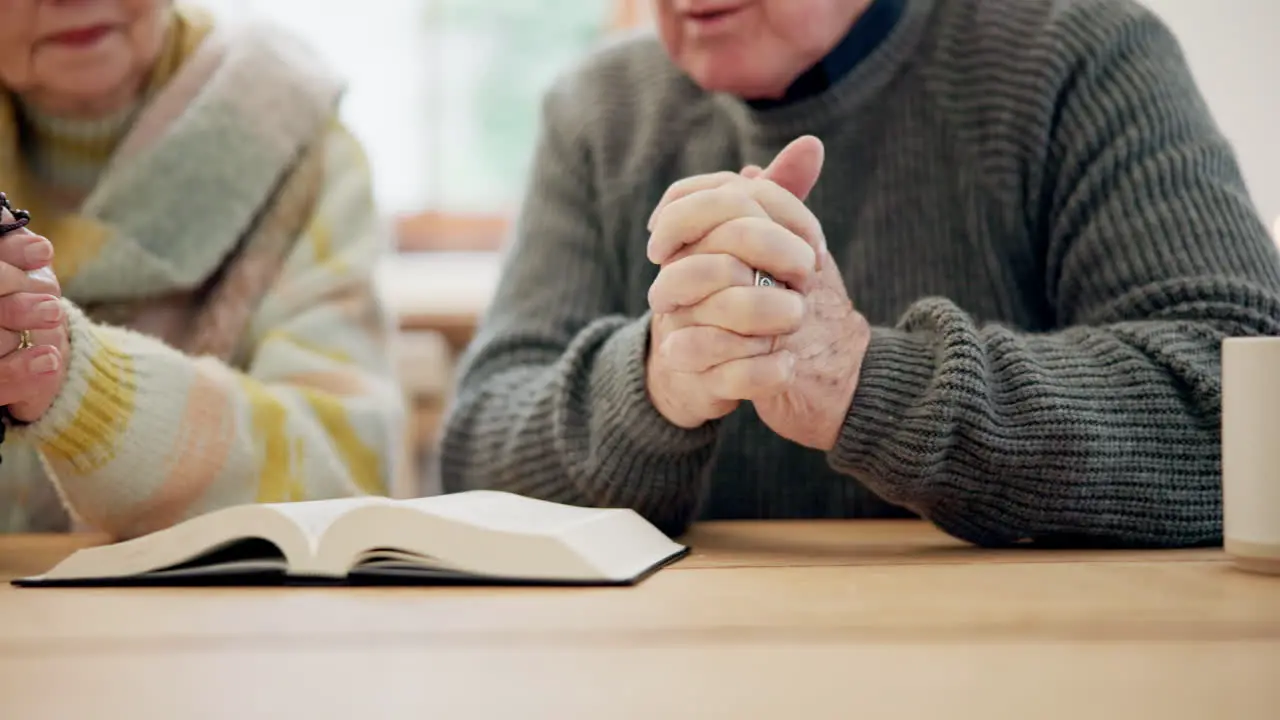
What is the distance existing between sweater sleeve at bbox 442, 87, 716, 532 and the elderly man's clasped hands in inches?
2.6

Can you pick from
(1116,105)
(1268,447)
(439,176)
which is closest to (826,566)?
(1268,447)

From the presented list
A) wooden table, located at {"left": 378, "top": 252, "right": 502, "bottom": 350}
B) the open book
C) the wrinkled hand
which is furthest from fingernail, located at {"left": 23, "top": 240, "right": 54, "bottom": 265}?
wooden table, located at {"left": 378, "top": 252, "right": 502, "bottom": 350}

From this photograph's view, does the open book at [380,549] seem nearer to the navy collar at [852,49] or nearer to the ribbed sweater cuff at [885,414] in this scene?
the ribbed sweater cuff at [885,414]

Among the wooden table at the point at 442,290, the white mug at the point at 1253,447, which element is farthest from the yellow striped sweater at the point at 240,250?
the wooden table at the point at 442,290

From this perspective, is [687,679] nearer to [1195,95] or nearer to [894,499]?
[894,499]

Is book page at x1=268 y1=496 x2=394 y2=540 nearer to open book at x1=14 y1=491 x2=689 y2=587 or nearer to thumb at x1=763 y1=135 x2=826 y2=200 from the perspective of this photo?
open book at x1=14 y1=491 x2=689 y2=587

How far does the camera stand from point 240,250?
1352 mm

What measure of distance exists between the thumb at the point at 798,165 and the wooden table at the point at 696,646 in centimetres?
27

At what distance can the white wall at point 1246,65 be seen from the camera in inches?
54.0

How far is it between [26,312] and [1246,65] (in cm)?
124

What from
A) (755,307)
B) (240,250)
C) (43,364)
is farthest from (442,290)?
(755,307)

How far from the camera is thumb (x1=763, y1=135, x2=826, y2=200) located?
0.94 meters

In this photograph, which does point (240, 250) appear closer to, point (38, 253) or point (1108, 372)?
point (38, 253)

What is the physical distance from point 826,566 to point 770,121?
0.54 m
